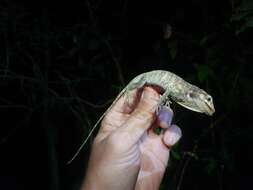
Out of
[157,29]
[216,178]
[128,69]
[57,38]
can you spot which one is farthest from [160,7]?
[216,178]

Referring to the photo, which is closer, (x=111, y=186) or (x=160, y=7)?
(x=111, y=186)

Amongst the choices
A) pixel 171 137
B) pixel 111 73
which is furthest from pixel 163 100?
pixel 111 73

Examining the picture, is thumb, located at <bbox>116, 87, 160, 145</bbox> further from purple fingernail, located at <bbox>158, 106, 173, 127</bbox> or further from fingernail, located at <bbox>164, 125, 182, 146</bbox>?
fingernail, located at <bbox>164, 125, 182, 146</bbox>

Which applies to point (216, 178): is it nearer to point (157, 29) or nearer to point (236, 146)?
point (236, 146)

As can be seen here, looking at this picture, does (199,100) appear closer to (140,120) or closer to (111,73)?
(140,120)

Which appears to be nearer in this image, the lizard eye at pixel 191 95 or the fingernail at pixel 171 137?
the lizard eye at pixel 191 95

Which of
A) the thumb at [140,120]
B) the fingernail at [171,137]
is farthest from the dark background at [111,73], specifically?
the thumb at [140,120]

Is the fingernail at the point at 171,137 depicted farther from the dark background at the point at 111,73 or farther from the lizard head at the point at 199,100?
the dark background at the point at 111,73
